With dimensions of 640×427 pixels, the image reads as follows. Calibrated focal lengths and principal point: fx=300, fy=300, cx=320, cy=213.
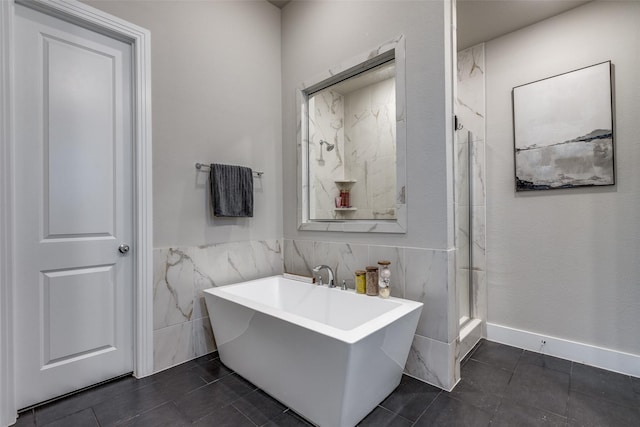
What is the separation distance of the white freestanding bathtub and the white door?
659 millimetres

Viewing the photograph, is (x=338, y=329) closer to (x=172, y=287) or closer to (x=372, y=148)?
(x=172, y=287)

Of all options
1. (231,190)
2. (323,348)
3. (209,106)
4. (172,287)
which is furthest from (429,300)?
(209,106)

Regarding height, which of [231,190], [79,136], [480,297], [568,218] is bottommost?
[480,297]

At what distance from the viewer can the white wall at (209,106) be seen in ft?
6.73

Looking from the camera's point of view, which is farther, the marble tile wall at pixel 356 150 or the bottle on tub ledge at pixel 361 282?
the marble tile wall at pixel 356 150

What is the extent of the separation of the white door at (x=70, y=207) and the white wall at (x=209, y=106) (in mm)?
217

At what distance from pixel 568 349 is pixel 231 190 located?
109 inches

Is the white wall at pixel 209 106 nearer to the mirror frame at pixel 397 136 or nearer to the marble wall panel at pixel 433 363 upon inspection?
the mirror frame at pixel 397 136

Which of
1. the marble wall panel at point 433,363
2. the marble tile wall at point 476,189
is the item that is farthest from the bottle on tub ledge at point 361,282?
the marble tile wall at point 476,189

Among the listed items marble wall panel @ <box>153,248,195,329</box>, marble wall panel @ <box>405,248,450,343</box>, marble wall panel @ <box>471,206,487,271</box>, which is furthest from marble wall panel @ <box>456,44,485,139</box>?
marble wall panel @ <box>153,248,195,329</box>

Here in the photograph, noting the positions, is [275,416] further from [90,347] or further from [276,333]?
[90,347]

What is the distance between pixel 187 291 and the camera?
2174mm

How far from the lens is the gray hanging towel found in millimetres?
2254

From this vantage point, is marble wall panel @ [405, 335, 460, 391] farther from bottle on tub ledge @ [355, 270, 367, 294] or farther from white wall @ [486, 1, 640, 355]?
white wall @ [486, 1, 640, 355]
